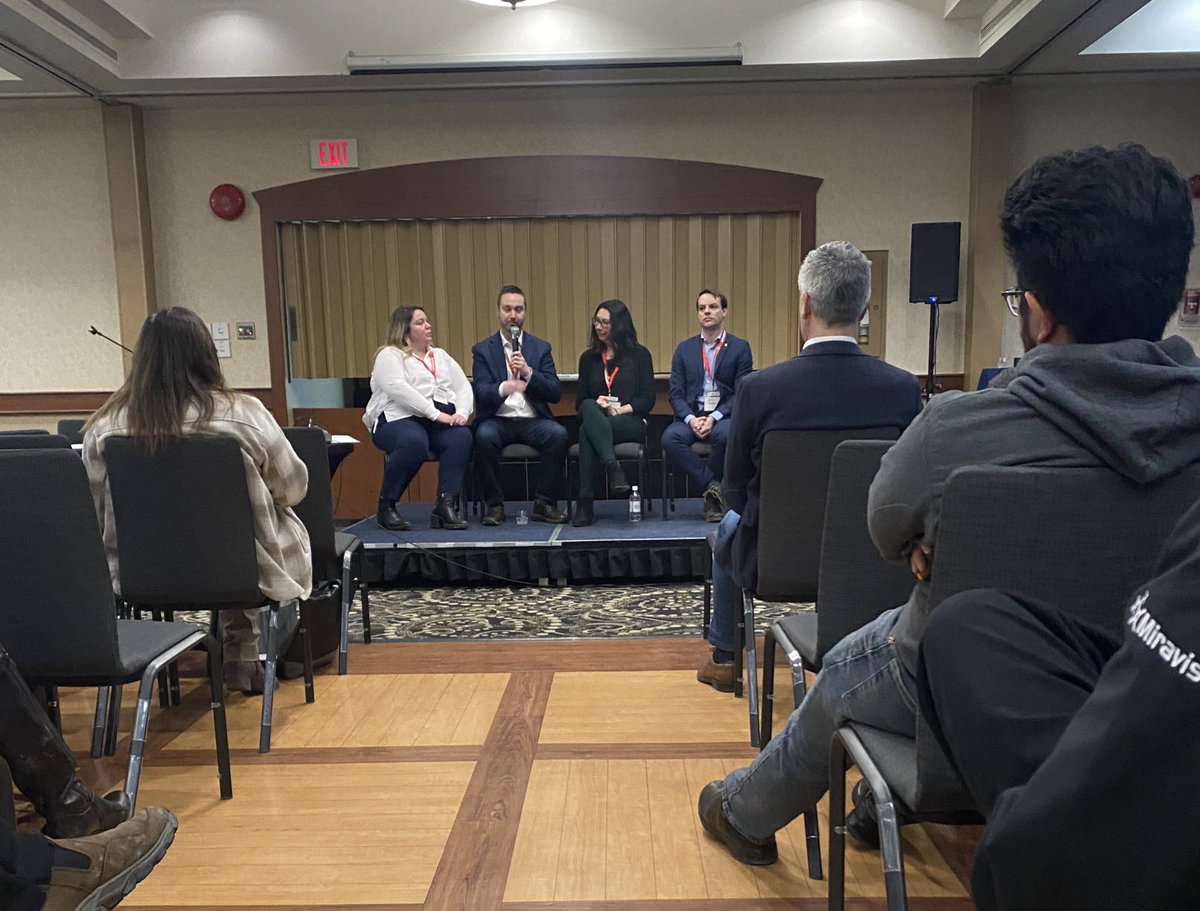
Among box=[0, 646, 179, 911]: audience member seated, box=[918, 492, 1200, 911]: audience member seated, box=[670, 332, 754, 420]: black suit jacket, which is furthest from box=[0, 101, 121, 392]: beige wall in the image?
box=[918, 492, 1200, 911]: audience member seated

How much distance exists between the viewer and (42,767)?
64.4 inches

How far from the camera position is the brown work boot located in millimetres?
1293

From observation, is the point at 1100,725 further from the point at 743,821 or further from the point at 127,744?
the point at 127,744

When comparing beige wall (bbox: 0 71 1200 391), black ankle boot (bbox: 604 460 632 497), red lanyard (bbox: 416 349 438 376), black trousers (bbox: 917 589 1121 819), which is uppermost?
beige wall (bbox: 0 71 1200 391)

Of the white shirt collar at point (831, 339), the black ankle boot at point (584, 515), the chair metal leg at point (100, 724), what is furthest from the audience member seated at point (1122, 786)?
the black ankle boot at point (584, 515)

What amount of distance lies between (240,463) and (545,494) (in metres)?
→ 2.57

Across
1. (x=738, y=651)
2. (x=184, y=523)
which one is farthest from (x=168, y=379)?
(x=738, y=651)

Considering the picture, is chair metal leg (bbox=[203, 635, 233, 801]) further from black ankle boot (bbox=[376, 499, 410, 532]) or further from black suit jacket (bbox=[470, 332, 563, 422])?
black suit jacket (bbox=[470, 332, 563, 422])

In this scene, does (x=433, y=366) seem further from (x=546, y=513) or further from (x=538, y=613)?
(x=538, y=613)

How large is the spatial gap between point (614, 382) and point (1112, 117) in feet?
13.0

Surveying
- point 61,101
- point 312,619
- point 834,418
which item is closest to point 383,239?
point 61,101

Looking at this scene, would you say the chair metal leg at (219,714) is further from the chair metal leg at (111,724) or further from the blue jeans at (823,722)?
the blue jeans at (823,722)

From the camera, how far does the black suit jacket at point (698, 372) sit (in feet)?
15.2

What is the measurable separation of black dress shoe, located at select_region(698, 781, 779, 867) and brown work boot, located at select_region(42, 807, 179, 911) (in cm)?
106
